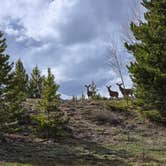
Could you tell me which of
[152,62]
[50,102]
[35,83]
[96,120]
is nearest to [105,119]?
[96,120]

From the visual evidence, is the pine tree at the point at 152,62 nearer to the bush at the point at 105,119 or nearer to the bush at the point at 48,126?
the bush at the point at 105,119

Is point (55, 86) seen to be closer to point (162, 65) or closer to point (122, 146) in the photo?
point (122, 146)

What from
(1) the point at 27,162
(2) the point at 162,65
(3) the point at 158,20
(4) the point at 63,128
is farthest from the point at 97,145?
(3) the point at 158,20

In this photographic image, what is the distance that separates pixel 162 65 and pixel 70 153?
12.8m

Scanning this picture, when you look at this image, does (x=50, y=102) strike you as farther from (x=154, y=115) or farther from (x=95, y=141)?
(x=154, y=115)

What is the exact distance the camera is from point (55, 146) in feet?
78.4

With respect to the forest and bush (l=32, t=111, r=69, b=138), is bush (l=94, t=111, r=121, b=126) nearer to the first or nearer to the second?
the forest

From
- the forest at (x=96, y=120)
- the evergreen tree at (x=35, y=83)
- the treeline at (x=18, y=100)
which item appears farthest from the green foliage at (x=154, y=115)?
the evergreen tree at (x=35, y=83)

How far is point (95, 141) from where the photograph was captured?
26625 millimetres

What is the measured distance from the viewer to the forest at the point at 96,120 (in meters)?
21.5

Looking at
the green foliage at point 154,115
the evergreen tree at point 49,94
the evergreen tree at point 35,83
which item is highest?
the evergreen tree at point 35,83

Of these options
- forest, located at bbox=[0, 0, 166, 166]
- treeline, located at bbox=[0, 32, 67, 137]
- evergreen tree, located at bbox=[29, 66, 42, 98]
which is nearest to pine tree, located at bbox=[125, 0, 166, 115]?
forest, located at bbox=[0, 0, 166, 166]

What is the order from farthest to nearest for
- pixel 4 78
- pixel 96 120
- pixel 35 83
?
pixel 35 83 → pixel 96 120 → pixel 4 78

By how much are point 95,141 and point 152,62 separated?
8.68 metres
